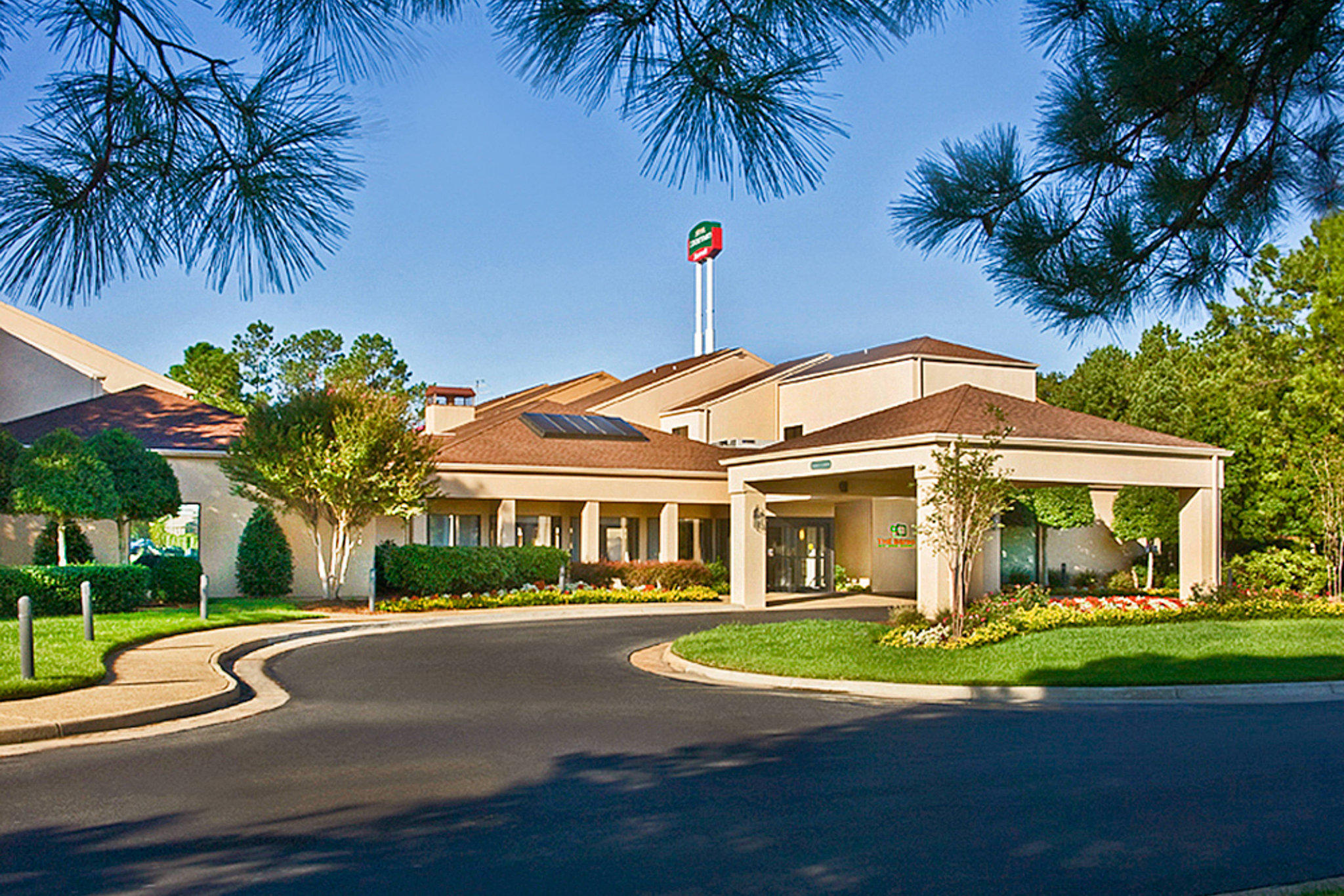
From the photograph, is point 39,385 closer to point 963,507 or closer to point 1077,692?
point 963,507

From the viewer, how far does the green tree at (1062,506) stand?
40.9m

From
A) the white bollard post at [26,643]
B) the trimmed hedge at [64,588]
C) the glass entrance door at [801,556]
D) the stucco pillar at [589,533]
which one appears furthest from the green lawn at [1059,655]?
the glass entrance door at [801,556]

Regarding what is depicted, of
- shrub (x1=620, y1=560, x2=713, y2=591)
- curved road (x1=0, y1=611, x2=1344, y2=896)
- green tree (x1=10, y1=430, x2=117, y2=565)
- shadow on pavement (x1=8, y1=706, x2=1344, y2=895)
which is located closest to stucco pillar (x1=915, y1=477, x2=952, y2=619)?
curved road (x1=0, y1=611, x2=1344, y2=896)

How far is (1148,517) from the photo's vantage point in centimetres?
3972

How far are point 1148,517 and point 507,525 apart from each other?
20380 millimetres

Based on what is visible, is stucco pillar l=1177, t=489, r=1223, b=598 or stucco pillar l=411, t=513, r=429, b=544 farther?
stucco pillar l=411, t=513, r=429, b=544

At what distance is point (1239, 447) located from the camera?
3797 centimetres

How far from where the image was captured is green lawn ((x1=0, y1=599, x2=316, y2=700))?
550 inches

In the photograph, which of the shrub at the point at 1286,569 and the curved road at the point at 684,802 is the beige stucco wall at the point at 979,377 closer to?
the shrub at the point at 1286,569

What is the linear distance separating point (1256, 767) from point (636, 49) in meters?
8.70

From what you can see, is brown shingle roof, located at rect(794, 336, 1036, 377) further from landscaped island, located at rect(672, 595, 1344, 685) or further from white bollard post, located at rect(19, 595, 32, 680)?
white bollard post, located at rect(19, 595, 32, 680)

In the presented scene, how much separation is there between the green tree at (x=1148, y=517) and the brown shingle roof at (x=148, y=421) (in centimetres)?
2744

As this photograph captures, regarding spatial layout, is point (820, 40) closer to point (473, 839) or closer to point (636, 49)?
point (636, 49)

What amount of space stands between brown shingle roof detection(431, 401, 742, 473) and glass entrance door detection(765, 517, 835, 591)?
3.26 m
